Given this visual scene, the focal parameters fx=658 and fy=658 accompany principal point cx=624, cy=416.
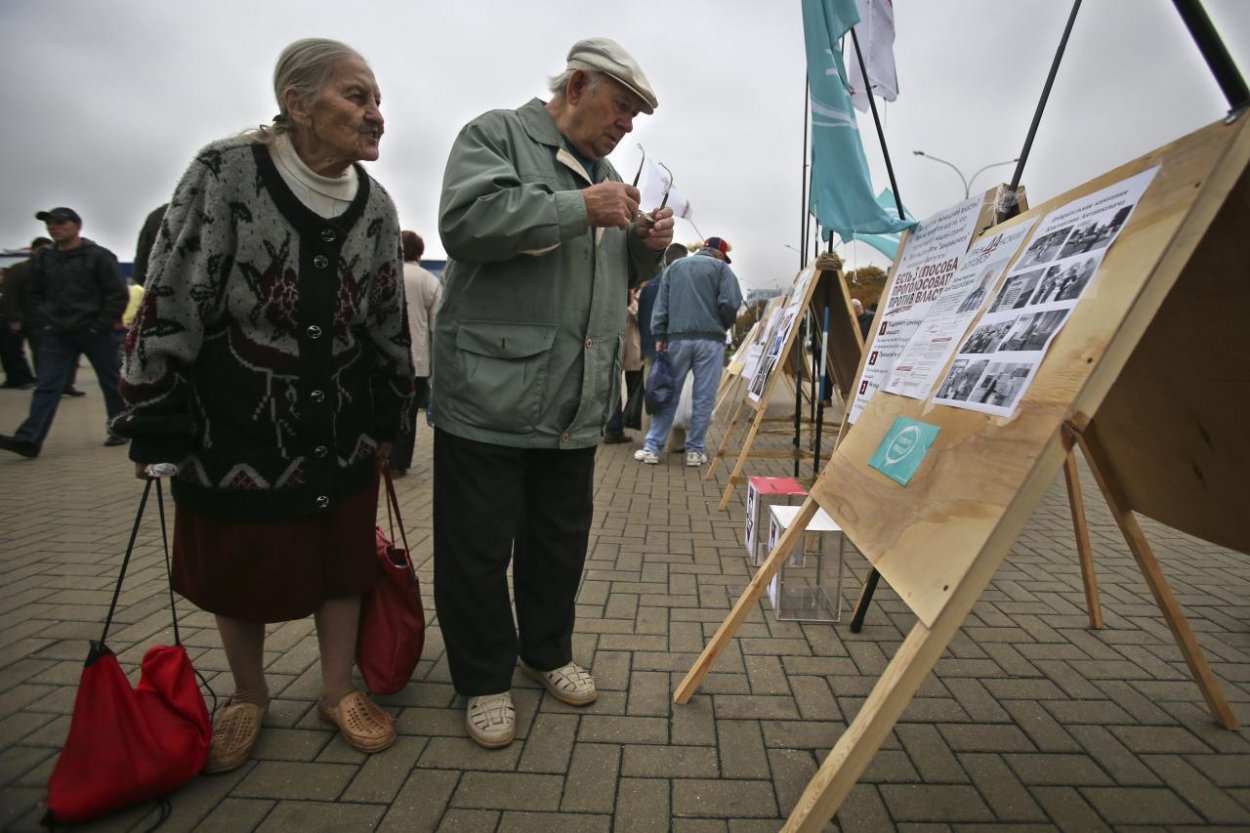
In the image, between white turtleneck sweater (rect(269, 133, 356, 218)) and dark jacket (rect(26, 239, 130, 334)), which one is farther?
dark jacket (rect(26, 239, 130, 334))

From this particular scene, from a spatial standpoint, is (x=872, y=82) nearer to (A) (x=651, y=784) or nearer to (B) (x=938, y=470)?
(B) (x=938, y=470)

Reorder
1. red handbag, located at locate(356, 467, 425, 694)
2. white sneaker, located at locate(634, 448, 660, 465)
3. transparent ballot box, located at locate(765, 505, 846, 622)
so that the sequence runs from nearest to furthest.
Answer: red handbag, located at locate(356, 467, 425, 694), transparent ballot box, located at locate(765, 505, 846, 622), white sneaker, located at locate(634, 448, 660, 465)

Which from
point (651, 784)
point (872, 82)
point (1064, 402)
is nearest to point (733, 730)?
point (651, 784)

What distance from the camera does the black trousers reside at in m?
1.93

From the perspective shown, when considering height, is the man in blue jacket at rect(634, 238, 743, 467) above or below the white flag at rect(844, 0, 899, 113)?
below

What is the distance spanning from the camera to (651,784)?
5.83 feet

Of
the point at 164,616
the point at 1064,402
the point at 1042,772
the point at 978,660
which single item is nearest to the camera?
the point at 1064,402

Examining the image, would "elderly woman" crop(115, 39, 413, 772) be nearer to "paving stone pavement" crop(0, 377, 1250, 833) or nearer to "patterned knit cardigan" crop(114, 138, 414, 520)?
"patterned knit cardigan" crop(114, 138, 414, 520)

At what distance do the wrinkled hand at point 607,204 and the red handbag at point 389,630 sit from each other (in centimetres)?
99

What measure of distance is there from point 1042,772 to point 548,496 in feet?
5.33

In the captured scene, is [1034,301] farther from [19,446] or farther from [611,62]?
[19,446]

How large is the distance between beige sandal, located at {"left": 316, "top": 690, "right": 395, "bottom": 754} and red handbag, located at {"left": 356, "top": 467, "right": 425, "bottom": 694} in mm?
67

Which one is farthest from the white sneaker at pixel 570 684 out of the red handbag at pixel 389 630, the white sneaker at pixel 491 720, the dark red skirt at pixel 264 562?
the dark red skirt at pixel 264 562

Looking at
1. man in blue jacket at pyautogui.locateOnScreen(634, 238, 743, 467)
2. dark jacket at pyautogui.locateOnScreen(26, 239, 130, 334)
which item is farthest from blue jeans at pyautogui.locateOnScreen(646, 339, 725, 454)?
dark jacket at pyautogui.locateOnScreen(26, 239, 130, 334)
